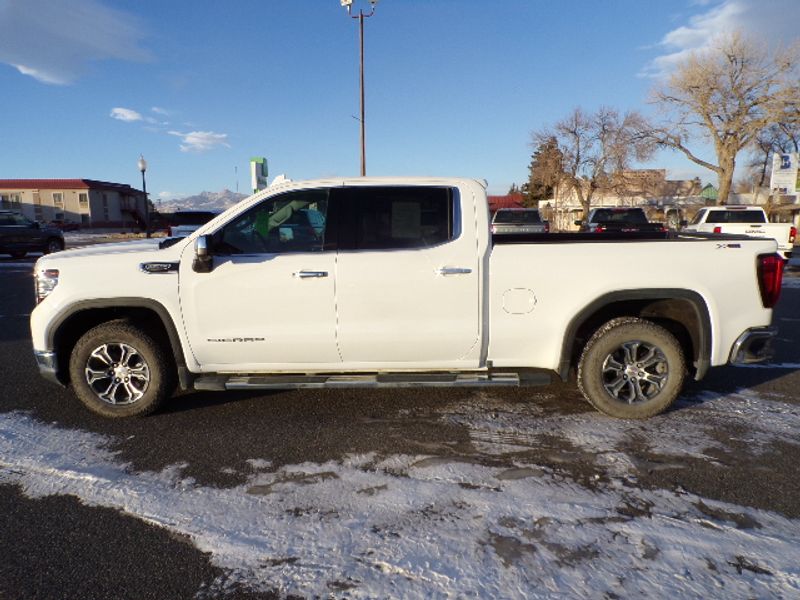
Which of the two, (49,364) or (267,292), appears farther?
(49,364)

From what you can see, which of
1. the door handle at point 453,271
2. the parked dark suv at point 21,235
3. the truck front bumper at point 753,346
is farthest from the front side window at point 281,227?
the parked dark suv at point 21,235

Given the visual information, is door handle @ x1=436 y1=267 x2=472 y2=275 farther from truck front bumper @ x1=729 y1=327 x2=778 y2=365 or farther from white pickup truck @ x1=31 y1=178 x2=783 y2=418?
truck front bumper @ x1=729 y1=327 x2=778 y2=365

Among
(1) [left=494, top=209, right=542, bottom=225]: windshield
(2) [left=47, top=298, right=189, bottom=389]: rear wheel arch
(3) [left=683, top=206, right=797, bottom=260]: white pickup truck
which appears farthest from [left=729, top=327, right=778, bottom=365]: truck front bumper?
(1) [left=494, top=209, right=542, bottom=225]: windshield

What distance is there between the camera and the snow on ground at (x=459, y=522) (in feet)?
7.32

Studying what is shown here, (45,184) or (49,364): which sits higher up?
(45,184)

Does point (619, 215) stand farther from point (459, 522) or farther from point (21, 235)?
point (21, 235)

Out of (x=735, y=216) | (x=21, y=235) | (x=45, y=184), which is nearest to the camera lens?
(x=735, y=216)

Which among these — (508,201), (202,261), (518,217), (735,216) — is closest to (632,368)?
(202,261)

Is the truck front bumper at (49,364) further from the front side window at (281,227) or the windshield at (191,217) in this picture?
the windshield at (191,217)

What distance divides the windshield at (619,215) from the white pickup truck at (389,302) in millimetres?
12322

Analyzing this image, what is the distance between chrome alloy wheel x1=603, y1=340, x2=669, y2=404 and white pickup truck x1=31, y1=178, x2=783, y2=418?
0.01m

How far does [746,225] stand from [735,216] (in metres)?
1.44

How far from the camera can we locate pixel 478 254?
3.76 meters

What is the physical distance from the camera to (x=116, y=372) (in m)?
4.00
